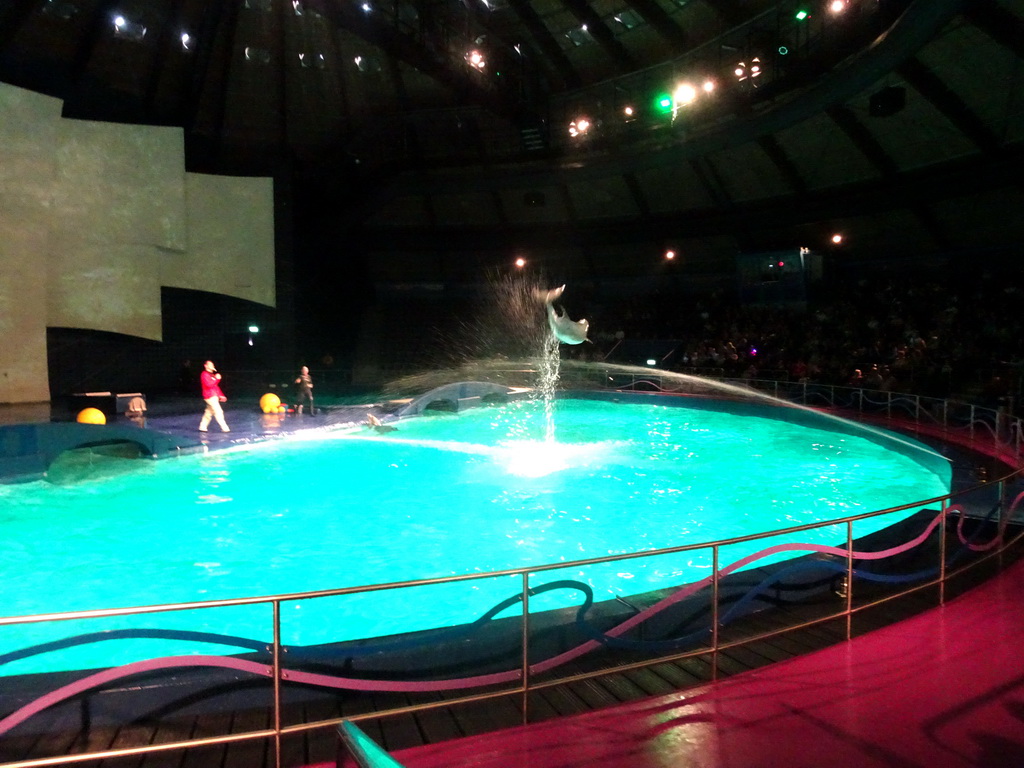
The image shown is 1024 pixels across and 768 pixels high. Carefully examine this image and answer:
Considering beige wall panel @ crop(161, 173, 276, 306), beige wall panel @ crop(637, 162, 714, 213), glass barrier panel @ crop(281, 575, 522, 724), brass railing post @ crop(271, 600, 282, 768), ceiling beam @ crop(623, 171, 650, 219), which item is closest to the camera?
brass railing post @ crop(271, 600, 282, 768)

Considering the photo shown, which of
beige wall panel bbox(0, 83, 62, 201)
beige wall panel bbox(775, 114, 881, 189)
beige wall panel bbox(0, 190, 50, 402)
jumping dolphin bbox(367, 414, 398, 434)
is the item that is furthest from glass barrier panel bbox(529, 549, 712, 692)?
beige wall panel bbox(775, 114, 881, 189)

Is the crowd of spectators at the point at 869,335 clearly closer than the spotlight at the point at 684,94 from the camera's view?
Yes

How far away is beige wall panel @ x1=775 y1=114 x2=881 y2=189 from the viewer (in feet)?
75.8

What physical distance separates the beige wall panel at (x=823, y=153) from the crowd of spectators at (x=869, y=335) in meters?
4.17

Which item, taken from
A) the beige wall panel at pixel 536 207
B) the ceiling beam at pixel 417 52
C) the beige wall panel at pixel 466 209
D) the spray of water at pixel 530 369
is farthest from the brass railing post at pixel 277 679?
the beige wall panel at pixel 466 209

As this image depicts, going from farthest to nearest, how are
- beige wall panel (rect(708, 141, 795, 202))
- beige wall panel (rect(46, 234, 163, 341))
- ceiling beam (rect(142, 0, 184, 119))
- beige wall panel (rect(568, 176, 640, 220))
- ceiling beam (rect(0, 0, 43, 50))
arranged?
beige wall panel (rect(568, 176, 640, 220)) < beige wall panel (rect(708, 141, 795, 202)) < ceiling beam (rect(142, 0, 184, 119)) < beige wall panel (rect(46, 234, 163, 341)) < ceiling beam (rect(0, 0, 43, 50))

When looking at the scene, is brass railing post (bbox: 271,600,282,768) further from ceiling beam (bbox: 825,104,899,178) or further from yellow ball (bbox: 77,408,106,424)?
ceiling beam (bbox: 825,104,899,178)

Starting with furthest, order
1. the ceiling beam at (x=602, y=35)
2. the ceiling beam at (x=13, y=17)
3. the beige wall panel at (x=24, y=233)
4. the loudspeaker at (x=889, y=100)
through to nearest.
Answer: the ceiling beam at (x=602, y=35) → the beige wall panel at (x=24, y=233) → the ceiling beam at (x=13, y=17) → the loudspeaker at (x=889, y=100)

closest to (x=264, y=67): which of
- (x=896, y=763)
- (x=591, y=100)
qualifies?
(x=591, y=100)

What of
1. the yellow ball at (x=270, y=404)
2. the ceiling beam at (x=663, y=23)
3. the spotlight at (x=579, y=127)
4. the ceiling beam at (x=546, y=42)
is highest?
the ceiling beam at (x=546, y=42)

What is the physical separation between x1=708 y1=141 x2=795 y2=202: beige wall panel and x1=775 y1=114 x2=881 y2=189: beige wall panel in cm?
96

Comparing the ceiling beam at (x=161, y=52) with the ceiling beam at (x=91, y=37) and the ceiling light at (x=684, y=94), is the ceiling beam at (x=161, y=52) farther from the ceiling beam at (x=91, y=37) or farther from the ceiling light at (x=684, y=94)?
the ceiling light at (x=684, y=94)

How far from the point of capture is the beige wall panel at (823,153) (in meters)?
23.1

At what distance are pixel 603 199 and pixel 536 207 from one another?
3402mm
